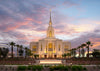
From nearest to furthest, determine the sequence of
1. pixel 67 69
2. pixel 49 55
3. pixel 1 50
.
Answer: pixel 67 69 < pixel 1 50 < pixel 49 55

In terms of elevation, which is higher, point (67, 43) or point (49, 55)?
point (67, 43)

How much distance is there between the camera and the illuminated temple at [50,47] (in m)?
81.1

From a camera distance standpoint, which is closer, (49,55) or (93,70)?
(93,70)

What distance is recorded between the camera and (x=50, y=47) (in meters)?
88.2

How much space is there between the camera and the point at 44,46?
82.8m

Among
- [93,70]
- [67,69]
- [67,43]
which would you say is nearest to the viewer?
[67,69]

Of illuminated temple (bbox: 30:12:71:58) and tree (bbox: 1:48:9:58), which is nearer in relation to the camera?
tree (bbox: 1:48:9:58)

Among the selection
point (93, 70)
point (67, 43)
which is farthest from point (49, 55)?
point (93, 70)

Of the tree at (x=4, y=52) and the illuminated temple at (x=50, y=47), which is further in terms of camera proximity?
the illuminated temple at (x=50, y=47)

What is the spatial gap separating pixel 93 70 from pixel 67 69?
384cm

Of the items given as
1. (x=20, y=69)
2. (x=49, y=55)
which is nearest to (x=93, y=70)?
(x=20, y=69)

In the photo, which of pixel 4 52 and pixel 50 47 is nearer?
pixel 4 52

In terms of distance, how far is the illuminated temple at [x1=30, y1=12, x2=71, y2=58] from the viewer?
8114 cm

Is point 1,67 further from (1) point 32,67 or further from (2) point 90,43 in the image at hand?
(2) point 90,43
